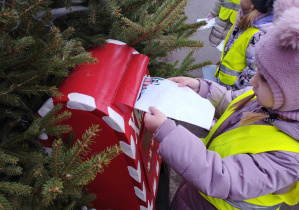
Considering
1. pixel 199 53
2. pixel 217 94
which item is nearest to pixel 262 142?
pixel 217 94

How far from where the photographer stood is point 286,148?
3.00 ft

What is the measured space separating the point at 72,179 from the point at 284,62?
85 cm

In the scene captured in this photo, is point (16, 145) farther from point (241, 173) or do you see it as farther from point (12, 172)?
point (241, 173)

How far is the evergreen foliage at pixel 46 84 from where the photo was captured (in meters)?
0.83

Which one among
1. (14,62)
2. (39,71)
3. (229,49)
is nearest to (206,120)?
(39,71)

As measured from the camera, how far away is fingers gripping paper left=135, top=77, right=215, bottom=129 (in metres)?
1.09

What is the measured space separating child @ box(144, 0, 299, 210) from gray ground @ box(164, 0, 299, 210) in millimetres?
1251

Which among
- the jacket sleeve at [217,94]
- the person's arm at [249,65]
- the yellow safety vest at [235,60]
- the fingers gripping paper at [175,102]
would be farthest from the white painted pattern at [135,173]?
the yellow safety vest at [235,60]

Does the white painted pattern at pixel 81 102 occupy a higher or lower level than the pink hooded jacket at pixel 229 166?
higher

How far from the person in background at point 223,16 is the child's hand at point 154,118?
232cm

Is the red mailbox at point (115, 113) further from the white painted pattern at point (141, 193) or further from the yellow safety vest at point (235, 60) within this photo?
the yellow safety vest at point (235, 60)

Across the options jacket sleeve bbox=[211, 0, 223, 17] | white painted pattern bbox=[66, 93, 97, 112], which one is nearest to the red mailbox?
white painted pattern bbox=[66, 93, 97, 112]

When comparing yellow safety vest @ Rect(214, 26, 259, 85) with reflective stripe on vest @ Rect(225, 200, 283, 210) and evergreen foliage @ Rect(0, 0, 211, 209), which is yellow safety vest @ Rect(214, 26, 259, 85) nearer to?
evergreen foliage @ Rect(0, 0, 211, 209)

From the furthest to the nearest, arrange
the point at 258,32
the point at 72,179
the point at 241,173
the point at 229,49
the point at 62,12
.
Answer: the point at 229,49 → the point at 258,32 → the point at 62,12 → the point at 241,173 → the point at 72,179
